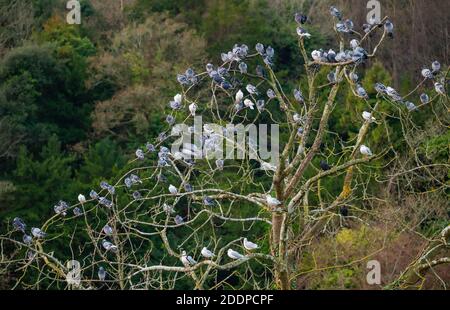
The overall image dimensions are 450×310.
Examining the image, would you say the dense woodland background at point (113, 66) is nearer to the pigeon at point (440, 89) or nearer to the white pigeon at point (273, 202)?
the pigeon at point (440, 89)

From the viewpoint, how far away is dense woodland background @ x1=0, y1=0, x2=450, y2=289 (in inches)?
1148

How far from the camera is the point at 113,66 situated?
116 feet

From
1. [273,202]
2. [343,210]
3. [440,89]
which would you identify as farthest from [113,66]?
[273,202]

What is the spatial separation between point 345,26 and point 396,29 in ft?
94.3

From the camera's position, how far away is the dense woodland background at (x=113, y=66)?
29156 millimetres

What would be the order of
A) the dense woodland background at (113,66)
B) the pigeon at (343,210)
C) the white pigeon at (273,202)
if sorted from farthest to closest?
1. the dense woodland background at (113,66)
2. the pigeon at (343,210)
3. the white pigeon at (273,202)

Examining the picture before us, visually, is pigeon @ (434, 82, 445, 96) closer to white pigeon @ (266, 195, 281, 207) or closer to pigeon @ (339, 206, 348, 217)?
pigeon @ (339, 206, 348, 217)

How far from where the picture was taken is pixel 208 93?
3181 centimetres

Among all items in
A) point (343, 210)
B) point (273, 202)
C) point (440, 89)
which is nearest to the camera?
point (273, 202)

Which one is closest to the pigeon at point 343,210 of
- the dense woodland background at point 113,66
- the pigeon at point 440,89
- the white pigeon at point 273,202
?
the pigeon at point 440,89

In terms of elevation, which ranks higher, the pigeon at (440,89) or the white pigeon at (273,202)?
the pigeon at (440,89)

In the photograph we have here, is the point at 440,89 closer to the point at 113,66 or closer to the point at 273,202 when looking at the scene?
the point at 273,202
